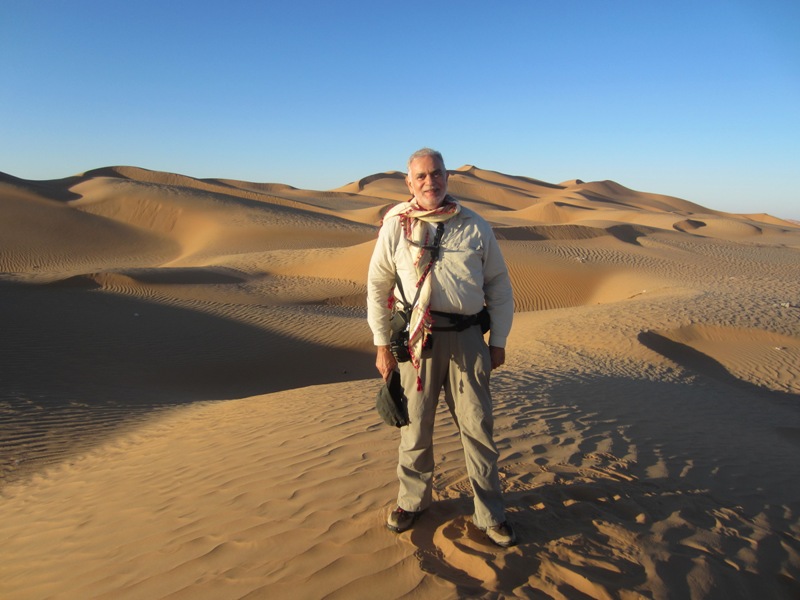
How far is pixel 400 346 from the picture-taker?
2969 millimetres

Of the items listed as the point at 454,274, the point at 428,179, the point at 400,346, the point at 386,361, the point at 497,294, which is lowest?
the point at 386,361

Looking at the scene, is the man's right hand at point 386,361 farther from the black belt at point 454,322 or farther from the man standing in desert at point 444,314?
the black belt at point 454,322

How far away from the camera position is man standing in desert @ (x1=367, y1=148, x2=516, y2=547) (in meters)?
2.91

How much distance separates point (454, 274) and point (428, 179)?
0.49 meters

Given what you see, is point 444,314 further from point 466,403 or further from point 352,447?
point 352,447

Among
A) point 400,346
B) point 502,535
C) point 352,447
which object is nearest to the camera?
point 502,535

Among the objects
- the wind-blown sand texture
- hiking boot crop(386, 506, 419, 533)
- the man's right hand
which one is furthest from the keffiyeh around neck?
the wind-blown sand texture

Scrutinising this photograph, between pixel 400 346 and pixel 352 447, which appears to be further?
pixel 352 447

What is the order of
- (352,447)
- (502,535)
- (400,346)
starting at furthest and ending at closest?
1. (352,447)
2. (400,346)
3. (502,535)

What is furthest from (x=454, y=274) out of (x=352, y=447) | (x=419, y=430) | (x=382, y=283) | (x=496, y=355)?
(x=352, y=447)

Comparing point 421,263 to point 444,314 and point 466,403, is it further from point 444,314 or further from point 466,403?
point 466,403

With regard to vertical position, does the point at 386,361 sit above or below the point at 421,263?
below

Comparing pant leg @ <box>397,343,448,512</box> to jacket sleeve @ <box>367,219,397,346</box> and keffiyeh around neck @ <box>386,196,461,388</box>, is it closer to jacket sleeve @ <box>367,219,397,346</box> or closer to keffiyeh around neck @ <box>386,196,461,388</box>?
keffiyeh around neck @ <box>386,196,461,388</box>

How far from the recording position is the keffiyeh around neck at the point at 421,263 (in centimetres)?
290
